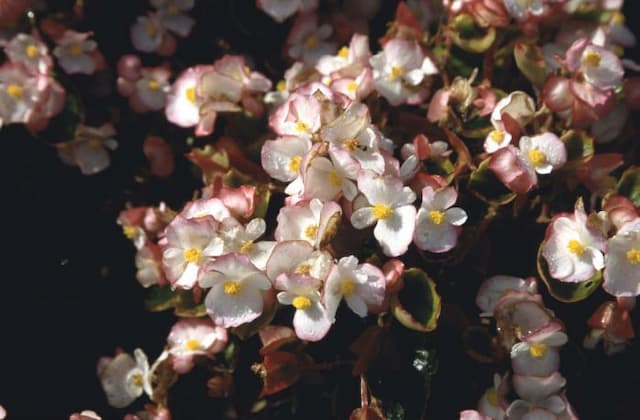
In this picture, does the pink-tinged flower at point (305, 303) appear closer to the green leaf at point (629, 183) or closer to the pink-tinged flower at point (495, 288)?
the pink-tinged flower at point (495, 288)

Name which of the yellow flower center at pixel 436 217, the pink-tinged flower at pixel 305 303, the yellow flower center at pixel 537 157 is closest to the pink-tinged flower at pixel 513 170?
the yellow flower center at pixel 537 157

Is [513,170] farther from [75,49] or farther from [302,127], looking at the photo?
[75,49]

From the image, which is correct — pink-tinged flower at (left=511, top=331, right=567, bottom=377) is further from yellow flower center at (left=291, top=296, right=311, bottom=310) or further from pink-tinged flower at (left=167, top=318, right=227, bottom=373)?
pink-tinged flower at (left=167, top=318, right=227, bottom=373)

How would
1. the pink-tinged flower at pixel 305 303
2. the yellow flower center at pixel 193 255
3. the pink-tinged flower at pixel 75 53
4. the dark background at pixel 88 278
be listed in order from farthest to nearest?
the pink-tinged flower at pixel 75 53 → the dark background at pixel 88 278 → the yellow flower center at pixel 193 255 → the pink-tinged flower at pixel 305 303

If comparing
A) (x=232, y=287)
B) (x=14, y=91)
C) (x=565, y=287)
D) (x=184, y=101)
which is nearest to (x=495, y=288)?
(x=565, y=287)

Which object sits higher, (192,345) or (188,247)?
(188,247)

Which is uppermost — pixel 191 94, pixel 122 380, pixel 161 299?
pixel 191 94

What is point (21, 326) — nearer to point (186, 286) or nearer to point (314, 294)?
point (186, 286)
